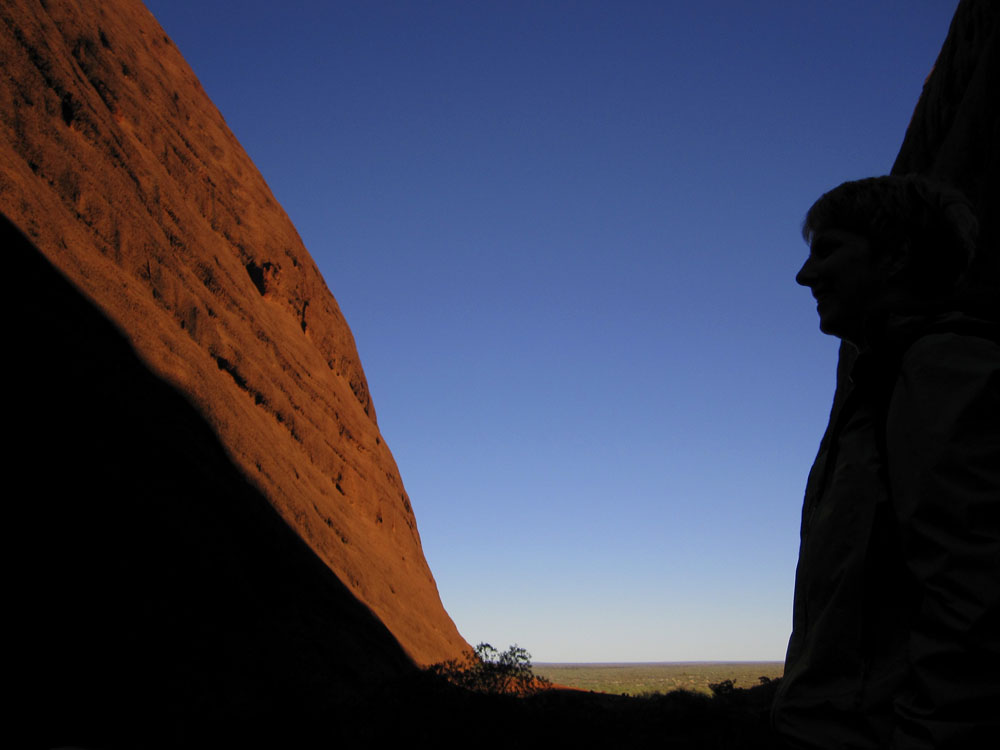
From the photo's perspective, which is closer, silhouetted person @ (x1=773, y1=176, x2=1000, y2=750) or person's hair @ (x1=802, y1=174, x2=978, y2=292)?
silhouetted person @ (x1=773, y1=176, x2=1000, y2=750)

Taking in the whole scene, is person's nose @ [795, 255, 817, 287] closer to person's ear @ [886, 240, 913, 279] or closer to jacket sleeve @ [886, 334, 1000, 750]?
person's ear @ [886, 240, 913, 279]

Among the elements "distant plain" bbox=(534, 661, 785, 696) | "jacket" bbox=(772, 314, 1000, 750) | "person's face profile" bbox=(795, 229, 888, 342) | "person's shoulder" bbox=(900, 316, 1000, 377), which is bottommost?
"distant plain" bbox=(534, 661, 785, 696)

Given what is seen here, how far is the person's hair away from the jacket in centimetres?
22

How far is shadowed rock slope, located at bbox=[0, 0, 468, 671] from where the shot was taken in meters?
11.2

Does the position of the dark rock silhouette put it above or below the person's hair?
below

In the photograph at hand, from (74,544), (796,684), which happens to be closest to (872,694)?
(796,684)

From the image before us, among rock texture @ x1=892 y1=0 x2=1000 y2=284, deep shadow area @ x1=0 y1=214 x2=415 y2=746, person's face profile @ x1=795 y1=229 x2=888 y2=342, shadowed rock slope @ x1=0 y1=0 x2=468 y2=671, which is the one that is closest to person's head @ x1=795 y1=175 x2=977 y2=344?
person's face profile @ x1=795 y1=229 x2=888 y2=342

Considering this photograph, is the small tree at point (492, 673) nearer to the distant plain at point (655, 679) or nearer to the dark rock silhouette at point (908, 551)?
the distant plain at point (655, 679)

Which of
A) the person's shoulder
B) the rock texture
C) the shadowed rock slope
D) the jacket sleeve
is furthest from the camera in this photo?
the shadowed rock slope

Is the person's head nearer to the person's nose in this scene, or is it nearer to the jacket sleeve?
the person's nose

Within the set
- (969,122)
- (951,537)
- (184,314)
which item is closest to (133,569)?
(184,314)

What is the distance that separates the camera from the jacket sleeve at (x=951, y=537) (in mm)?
998

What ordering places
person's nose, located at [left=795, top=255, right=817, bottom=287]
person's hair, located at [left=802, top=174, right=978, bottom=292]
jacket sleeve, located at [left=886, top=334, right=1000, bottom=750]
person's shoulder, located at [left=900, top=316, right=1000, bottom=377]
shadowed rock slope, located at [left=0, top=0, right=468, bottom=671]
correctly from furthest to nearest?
shadowed rock slope, located at [left=0, top=0, right=468, bottom=671]
person's nose, located at [left=795, top=255, right=817, bottom=287]
person's hair, located at [left=802, top=174, right=978, bottom=292]
person's shoulder, located at [left=900, top=316, right=1000, bottom=377]
jacket sleeve, located at [left=886, top=334, right=1000, bottom=750]

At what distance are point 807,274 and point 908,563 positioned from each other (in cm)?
70
